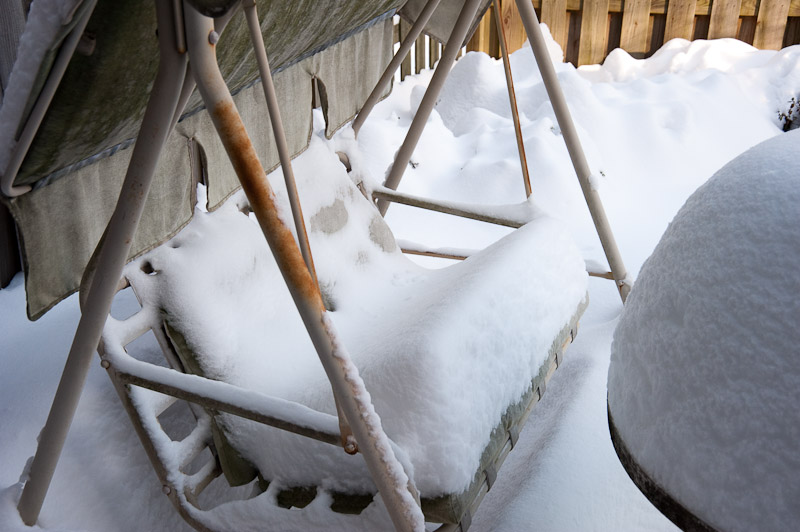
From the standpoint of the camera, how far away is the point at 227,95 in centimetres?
91

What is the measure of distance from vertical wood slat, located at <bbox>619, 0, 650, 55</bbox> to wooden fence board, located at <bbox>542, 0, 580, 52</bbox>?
479mm

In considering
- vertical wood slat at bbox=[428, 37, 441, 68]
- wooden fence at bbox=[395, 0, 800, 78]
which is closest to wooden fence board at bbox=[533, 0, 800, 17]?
wooden fence at bbox=[395, 0, 800, 78]

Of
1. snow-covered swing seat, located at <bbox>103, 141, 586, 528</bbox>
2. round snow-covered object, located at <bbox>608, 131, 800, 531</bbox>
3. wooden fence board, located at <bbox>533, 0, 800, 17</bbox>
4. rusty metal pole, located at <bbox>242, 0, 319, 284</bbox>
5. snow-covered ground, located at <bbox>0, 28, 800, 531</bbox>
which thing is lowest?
snow-covered ground, located at <bbox>0, 28, 800, 531</bbox>

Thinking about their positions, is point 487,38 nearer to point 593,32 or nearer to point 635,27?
point 593,32

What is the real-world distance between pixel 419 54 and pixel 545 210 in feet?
12.5

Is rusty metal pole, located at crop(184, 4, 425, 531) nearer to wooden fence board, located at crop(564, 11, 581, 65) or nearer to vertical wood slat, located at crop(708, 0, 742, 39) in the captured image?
wooden fence board, located at crop(564, 11, 581, 65)

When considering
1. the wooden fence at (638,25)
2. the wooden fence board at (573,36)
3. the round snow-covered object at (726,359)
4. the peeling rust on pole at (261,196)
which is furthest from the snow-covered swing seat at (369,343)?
the wooden fence board at (573,36)

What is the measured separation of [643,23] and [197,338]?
17.4 feet

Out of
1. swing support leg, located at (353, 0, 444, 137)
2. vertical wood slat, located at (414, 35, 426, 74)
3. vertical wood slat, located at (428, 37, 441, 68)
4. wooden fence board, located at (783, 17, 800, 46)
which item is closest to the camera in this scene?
swing support leg, located at (353, 0, 444, 137)

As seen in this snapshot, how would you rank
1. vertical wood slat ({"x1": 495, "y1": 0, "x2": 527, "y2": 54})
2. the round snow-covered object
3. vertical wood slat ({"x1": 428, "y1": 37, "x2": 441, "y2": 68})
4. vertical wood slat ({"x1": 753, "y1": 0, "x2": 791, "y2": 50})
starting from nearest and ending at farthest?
the round snow-covered object → vertical wood slat ({"x1": 753, "y1": 0, "x2": 791, "y2": 50}) → vertical wood slat ({"x1": 495, "y1": 0, "x2": 527, "y2": 54}) → vertical wood slat ({"x1": 428, "y1": 37, "x2": 441, "y2": 68})

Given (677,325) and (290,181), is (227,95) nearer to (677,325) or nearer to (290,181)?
(290,181)

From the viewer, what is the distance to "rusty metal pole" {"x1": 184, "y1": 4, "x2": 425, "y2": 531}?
89cm

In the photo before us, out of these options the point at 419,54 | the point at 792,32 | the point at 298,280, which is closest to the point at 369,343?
the point at 298,280

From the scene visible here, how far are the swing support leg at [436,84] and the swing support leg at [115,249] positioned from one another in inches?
49.5
